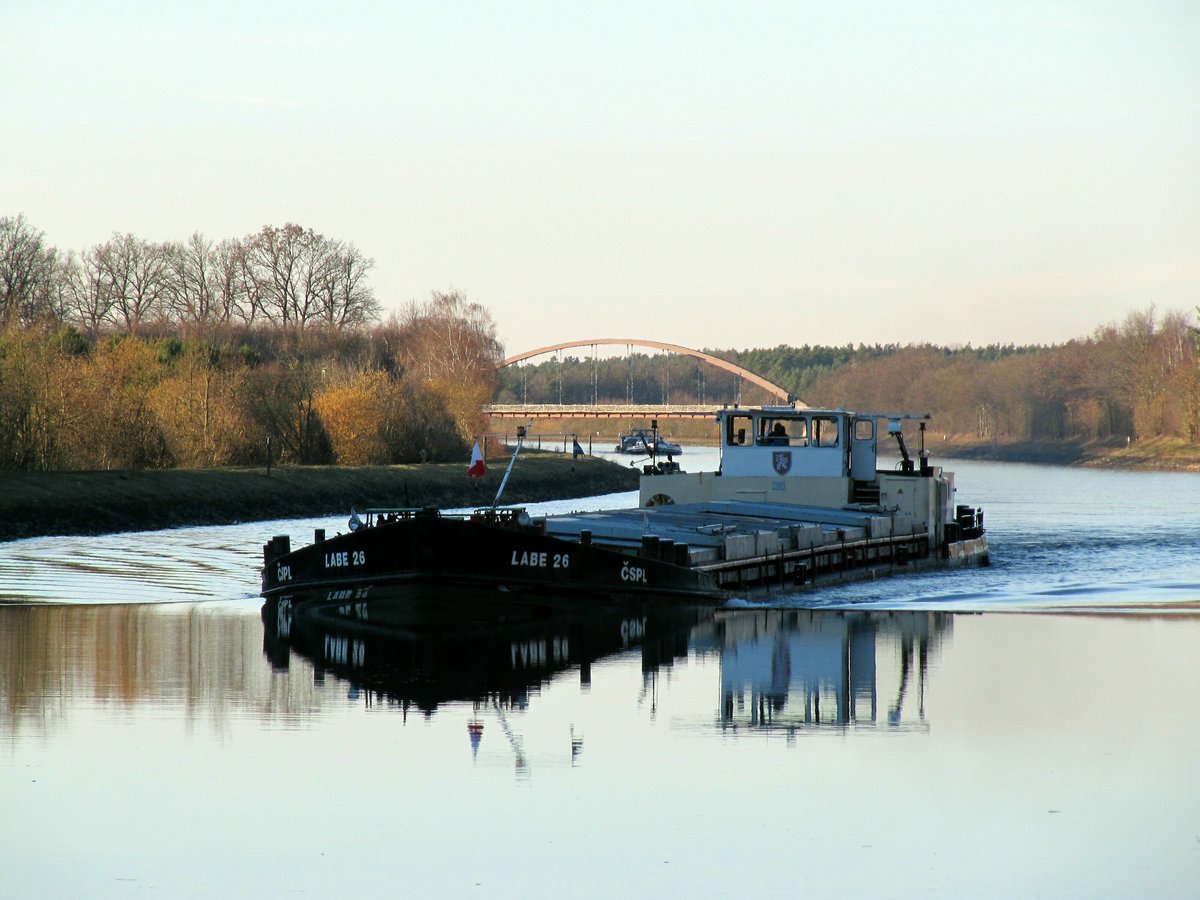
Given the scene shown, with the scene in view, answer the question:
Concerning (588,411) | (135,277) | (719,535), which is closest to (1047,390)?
(588,411)

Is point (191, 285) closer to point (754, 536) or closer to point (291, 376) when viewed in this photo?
point (291, 376)

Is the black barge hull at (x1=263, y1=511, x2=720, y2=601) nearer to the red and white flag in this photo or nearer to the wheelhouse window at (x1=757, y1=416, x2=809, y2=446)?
the red and white flag

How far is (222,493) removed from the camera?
48312 millimetres

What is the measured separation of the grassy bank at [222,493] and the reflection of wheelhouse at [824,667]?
7.65 metres

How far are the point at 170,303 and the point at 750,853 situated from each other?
95.3 meters

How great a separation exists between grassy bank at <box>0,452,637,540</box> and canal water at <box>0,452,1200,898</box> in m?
8.50

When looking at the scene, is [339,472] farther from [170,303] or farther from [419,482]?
[170,303]

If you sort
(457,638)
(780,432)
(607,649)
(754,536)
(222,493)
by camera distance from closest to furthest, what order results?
1. (607,649)
2. (457,638)
3. (754,536)
4. (780,432)
5. (222,493)

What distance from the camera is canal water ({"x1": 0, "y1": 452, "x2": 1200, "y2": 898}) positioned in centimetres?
868

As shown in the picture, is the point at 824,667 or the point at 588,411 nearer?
the point at 824,667

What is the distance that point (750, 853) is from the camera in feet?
29.4

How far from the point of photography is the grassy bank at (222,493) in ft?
130

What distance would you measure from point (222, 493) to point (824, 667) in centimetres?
3461

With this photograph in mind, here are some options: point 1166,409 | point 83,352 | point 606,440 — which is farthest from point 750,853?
point 606,440
